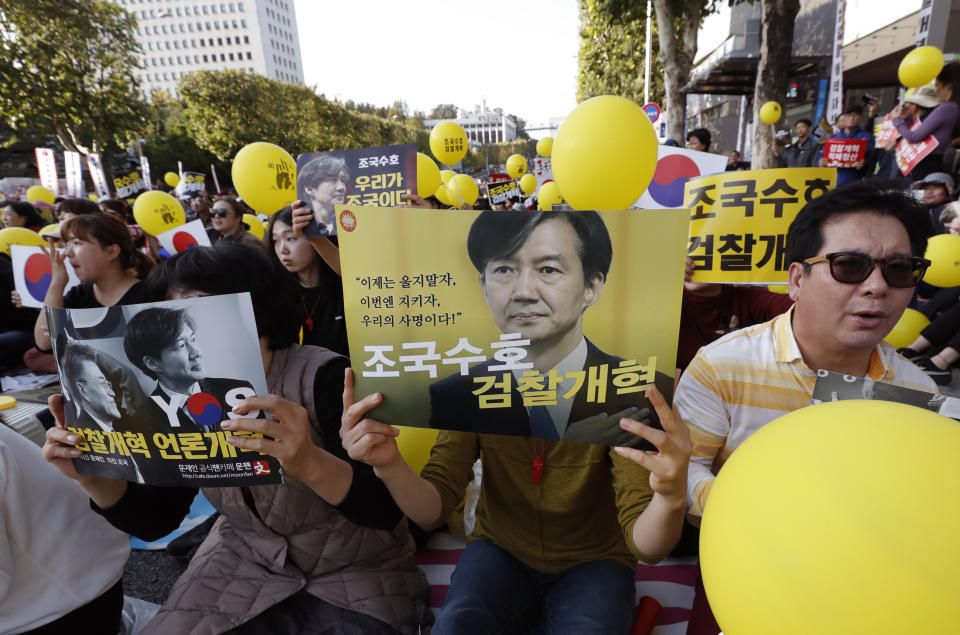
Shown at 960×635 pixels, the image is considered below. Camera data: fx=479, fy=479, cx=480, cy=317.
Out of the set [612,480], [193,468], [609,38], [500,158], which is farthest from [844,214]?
[500,158]

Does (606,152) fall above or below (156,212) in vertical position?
above

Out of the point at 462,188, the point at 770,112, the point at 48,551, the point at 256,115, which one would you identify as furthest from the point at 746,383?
the point at 256,115

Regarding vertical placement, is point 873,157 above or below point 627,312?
above

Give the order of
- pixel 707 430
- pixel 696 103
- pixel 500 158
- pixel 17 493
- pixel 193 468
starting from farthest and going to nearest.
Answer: pixel 500 158
pixel 696 103
pixel 707 430
pixel 17 493
pixel 193 468

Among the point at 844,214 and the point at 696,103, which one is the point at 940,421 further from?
the point at 696,103

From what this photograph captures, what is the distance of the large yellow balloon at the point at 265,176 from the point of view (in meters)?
3.35

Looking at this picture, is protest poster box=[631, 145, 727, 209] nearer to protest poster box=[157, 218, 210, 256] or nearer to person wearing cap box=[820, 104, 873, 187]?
protest poster box=[157, 218, 210, 256]

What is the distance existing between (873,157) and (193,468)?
948 centimetres

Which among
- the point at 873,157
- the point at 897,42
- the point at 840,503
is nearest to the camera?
the point at 840,503

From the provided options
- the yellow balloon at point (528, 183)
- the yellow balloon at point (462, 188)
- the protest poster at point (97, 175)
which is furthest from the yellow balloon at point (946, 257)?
the protest poster at point (97, 175)

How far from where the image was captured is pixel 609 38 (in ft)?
62.7

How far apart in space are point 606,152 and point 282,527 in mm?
1880

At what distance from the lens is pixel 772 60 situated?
751cm

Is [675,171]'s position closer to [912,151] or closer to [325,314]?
[325,314]
